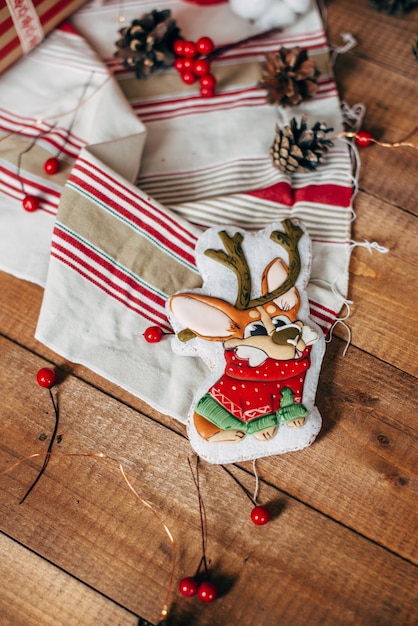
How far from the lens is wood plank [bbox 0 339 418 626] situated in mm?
890

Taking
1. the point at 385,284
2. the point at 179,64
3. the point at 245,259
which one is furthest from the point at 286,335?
the point at 179,64

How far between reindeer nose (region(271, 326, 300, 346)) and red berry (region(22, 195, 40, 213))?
1.58 feet

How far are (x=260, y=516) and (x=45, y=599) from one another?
34cm

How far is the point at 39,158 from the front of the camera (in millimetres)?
1118

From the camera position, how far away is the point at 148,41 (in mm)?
1171

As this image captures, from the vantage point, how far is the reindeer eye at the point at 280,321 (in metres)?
0.95

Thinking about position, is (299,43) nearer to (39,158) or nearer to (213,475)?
(39,158)

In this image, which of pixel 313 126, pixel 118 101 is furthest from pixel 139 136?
pixel 313 126

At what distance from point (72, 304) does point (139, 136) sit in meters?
0.33

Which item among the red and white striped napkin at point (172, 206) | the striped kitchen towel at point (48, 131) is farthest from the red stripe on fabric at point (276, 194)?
the striped kitchen towel at point (48, 131)

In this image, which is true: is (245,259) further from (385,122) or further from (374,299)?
(385,122)

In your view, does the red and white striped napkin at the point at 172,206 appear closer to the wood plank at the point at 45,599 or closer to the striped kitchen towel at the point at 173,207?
the striped kitchen towel at the point at 173,207

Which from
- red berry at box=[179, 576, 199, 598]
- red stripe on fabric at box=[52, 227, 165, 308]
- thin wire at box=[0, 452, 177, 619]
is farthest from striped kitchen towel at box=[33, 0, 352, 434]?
red berry at box=[179, 576, 199, 598]

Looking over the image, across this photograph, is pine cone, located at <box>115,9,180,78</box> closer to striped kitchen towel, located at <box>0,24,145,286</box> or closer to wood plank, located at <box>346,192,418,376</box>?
striped kitchen towel, located at <box>0,24,145,286</box>
